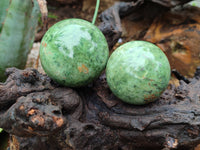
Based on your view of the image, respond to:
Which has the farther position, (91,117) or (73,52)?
(91,117)

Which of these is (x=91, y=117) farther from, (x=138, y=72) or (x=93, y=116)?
(x=138, y=72)

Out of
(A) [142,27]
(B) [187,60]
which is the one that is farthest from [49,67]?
(A) [142,27]

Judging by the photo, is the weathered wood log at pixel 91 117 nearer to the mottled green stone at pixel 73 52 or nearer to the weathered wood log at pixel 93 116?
the weathered wood log at pixel 93 116

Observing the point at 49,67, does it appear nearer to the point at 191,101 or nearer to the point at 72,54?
the point at 72,54

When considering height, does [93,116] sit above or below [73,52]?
below

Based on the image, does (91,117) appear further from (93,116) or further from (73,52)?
(73,52)

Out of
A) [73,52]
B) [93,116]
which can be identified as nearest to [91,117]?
[93,116]

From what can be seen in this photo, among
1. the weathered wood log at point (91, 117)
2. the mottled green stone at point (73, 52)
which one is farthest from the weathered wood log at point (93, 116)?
the mottled green stone at point (73, 52)
